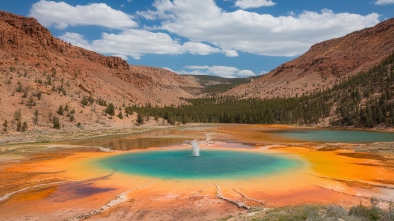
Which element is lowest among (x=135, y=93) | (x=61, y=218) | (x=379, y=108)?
(x=61, y=218)

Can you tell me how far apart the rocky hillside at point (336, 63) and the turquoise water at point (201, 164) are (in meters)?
88.0

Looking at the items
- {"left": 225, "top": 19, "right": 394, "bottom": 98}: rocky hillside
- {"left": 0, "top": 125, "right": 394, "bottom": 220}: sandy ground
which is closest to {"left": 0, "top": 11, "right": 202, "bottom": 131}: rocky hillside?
{"left": 0, "top": 125, "right": 394, "bottom": 220}: sandy ground

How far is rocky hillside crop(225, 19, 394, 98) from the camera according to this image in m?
113

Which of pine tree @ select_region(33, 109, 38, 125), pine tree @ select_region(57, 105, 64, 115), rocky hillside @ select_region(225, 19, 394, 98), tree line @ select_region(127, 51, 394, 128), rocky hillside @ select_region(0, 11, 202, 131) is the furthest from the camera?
rocky hillside @ select_region(225, 19, 394, 98)

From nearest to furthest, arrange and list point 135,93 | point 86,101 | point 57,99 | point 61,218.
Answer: point 61,218 < point 57,99 < point 86,101 < point 135,93

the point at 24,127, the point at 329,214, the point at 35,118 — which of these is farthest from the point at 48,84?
the point at 329,214

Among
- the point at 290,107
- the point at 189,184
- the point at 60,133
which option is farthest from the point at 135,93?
the point at 189,184

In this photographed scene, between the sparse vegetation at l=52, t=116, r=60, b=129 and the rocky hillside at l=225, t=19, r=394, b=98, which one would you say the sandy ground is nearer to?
the sparse vegetation at l=52, t=116, r=60, b=129

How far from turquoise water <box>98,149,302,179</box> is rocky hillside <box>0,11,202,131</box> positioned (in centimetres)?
2253

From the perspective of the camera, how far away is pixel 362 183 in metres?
16.6

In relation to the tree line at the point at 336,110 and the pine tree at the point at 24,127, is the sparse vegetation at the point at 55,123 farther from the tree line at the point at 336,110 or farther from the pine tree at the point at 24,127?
the tree line at the point at 336,110

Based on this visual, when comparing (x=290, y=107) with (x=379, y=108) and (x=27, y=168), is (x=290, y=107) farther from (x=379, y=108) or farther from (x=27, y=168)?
(x=27, y=168)

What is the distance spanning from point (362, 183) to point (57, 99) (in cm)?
4630

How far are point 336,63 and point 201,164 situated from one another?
11399cm
